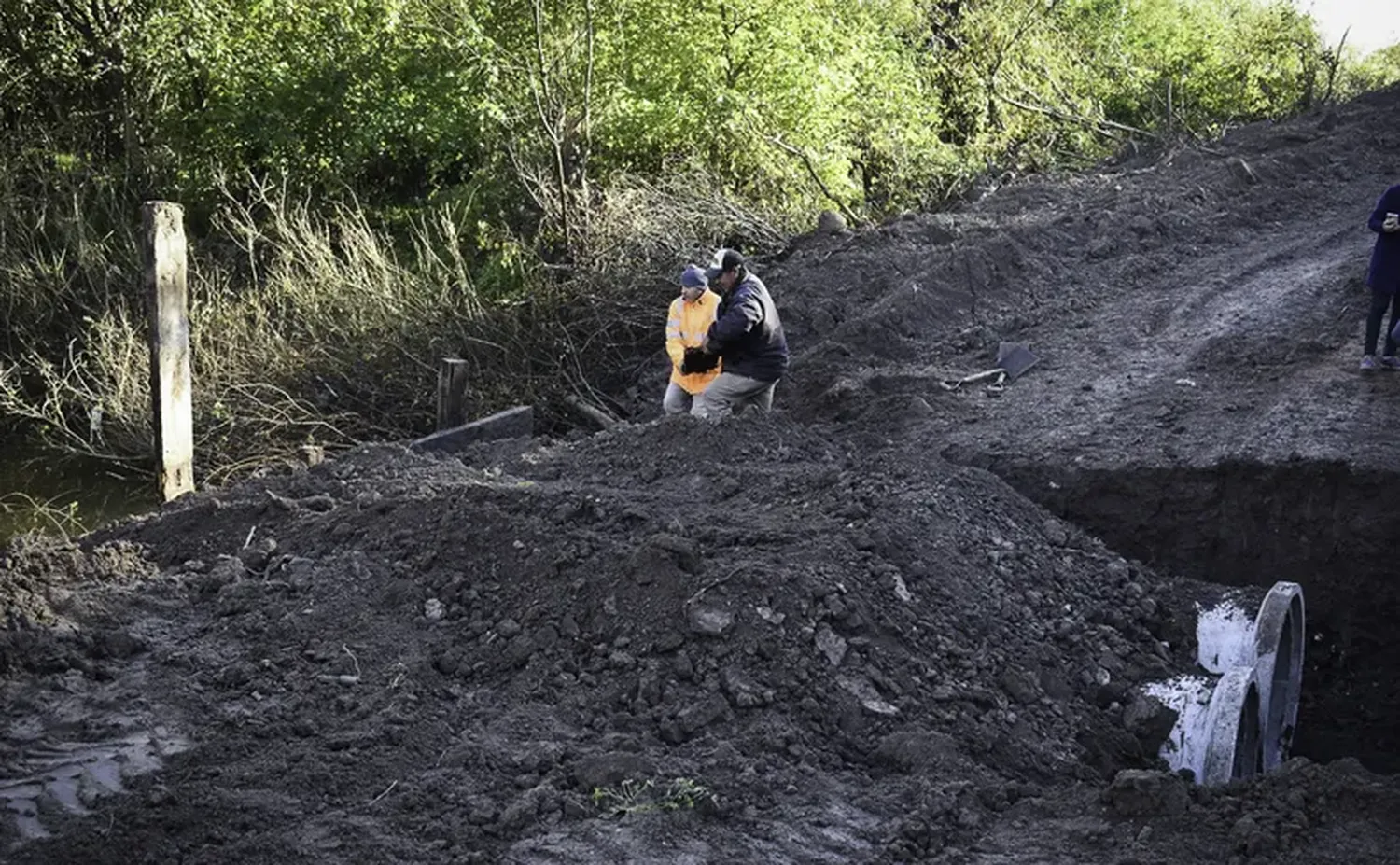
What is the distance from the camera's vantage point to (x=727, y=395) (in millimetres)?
11547

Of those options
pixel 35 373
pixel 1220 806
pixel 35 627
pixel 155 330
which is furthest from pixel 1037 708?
pixel 35 373

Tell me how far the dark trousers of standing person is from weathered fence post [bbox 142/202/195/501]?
8.77 metres

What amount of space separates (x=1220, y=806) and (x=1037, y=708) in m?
1.57

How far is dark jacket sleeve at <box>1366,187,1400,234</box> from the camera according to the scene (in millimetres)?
10711

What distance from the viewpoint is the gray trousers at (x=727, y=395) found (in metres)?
11.5

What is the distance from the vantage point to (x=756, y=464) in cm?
1013

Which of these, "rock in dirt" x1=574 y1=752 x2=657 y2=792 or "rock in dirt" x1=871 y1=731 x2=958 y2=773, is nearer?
"rock in dirt" x1=574 y1=752 x2=657 y2=792

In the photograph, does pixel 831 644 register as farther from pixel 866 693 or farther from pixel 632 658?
pixel 632 658

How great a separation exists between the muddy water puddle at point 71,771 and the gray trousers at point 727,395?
17.7ft

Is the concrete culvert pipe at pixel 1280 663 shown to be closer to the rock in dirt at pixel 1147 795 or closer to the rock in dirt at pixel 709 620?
the rock in dirt at pixel 1147 795

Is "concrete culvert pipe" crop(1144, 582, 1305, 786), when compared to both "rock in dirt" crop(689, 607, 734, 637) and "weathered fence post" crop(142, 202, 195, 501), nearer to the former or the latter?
"rock in dirt" crop(689, 607, 734, 637)

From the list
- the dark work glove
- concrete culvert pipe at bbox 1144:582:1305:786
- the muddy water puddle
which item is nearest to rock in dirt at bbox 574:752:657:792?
the muddy water puddle

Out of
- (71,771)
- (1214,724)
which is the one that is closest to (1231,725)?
(1214,724)

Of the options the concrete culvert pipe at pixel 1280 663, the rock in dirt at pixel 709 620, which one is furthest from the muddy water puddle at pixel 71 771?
the concrete culvert pipe at pixel 1280 663
